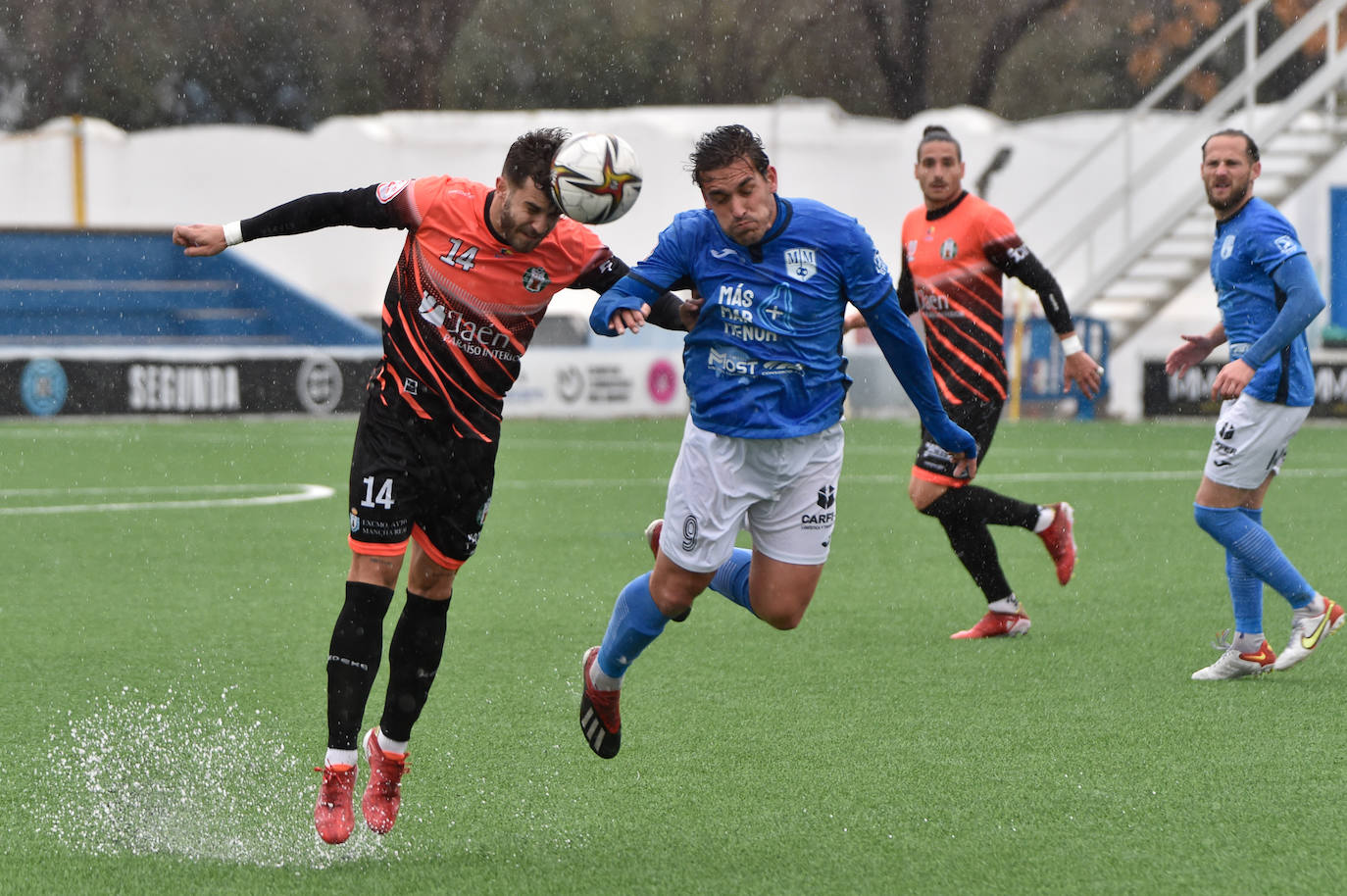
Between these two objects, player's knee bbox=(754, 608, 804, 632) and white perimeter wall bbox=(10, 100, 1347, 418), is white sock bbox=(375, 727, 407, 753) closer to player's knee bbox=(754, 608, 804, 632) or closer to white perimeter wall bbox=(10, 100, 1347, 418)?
player's knee bbox=(754, 608, 804, 632)

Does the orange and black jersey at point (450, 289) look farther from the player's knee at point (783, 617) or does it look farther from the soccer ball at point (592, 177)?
the player's knee at point (783, 617)

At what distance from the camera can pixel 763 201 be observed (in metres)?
5.25

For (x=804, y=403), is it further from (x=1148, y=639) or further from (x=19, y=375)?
(x=19, y=375)

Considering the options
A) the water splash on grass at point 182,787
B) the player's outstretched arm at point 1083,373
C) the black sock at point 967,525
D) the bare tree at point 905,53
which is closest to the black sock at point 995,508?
the black sock at point 967,525

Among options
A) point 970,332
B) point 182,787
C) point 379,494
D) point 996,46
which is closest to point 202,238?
point 379,494

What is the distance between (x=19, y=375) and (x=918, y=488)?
18161mm

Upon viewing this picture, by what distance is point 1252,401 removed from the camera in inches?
271

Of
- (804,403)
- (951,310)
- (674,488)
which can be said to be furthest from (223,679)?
(951,310)

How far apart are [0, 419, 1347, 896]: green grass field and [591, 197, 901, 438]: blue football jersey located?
112cm

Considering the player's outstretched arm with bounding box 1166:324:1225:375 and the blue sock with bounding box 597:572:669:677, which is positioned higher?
the player's outstretched arm with bounding box 1166:324:1225:375

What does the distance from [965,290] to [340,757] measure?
432 centimetres

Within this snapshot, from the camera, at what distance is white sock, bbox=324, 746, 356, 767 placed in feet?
15.5

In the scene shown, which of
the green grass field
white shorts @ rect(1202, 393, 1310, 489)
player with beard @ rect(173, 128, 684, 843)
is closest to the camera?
the green grass field

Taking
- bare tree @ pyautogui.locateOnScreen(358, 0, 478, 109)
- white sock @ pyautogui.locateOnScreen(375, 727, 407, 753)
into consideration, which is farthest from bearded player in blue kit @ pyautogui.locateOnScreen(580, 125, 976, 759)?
bare tree @ pyautogui.locateOnScreen(358, 0, 478, 109)
